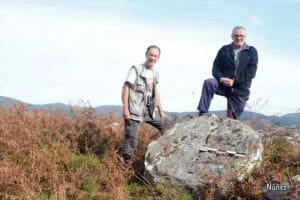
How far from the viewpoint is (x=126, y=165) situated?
28.8 feet

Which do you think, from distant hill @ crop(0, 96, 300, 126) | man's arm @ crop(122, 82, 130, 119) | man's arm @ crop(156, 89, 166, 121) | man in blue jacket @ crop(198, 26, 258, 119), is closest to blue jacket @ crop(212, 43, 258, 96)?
man in blue jacket @ crop(198, 26, 258, 119)

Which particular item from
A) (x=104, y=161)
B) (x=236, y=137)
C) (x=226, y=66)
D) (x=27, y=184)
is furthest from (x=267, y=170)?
(x=27, y=184)

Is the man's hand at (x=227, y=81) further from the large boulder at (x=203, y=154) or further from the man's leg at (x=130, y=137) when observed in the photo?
the man's leg at (x=130, y=137)

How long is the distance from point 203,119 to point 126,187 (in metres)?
1.87

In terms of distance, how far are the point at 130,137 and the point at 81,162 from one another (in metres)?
1.06

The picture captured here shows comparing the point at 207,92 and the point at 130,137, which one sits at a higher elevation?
the point at 207,92

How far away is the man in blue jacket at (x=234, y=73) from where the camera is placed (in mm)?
9195

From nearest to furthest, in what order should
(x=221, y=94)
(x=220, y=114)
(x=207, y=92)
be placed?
(x=207, y=92)
(x=221, y=94)
(x=220, y=114)

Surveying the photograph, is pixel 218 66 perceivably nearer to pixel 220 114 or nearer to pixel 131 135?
pixel 220 114

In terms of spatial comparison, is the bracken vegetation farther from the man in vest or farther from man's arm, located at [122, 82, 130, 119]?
man's arm, located at [122, 82, 130, 119]

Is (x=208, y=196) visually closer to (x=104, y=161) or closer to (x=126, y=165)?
(x=126, y=165)

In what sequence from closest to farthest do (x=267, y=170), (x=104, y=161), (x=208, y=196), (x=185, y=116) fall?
1. (x=208, y=196)
2. (x=267, y=170)
3. (x=104, y=161)
4. (x=185, y=116)

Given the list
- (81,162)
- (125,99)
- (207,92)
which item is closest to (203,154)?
(207,92)

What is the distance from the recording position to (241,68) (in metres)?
9.31
